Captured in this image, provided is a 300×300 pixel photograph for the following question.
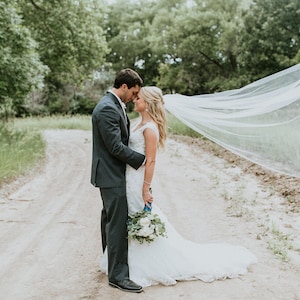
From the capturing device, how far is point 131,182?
167 inches

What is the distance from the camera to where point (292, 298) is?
155 inches

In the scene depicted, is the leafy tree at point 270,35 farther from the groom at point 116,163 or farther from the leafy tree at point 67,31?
the groom at point 116,163

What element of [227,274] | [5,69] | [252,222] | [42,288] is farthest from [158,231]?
[5,69]

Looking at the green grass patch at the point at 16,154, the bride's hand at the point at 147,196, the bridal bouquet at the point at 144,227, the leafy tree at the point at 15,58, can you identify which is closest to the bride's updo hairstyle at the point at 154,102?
the bride's hand at the point at 147,196

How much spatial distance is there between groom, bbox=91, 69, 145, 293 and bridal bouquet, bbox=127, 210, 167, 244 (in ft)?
0.28

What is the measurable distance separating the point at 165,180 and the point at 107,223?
5498mm

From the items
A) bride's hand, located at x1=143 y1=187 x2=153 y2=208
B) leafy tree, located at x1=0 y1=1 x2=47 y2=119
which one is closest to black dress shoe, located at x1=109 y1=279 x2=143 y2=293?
bride's hand, located at x1=143 y1=187 x2=153 y2=208

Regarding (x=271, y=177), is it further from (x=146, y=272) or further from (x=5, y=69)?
(x=5, y=69)

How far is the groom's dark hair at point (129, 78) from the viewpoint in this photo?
4.06 meters

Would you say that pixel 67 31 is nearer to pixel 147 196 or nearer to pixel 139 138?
pixel 139 138

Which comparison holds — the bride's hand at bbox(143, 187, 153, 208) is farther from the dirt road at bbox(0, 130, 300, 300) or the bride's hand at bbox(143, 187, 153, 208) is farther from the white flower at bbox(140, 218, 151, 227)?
the dirt road at bbox(0, 130, 300, 300)

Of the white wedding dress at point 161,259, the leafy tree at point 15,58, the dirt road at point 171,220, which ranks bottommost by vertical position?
the dirt road at point 171,220

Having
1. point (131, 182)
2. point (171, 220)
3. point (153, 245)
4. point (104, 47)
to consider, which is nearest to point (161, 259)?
point (153, 245)

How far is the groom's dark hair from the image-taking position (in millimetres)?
4059
